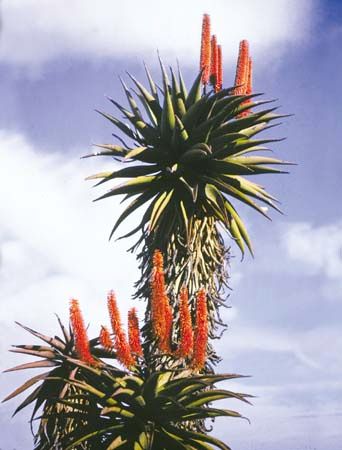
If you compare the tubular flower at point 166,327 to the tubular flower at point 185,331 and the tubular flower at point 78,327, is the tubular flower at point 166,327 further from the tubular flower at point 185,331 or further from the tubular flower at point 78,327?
the tubular flower at point 78,327

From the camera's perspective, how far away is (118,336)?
14414 millimetres

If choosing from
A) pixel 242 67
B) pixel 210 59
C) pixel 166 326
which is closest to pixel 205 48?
pixel 210 59

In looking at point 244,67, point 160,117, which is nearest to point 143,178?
point 160,117

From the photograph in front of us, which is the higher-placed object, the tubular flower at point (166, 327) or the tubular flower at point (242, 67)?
the tubular flower at point (242, 67)

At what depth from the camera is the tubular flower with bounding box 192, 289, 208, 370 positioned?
1478 cm

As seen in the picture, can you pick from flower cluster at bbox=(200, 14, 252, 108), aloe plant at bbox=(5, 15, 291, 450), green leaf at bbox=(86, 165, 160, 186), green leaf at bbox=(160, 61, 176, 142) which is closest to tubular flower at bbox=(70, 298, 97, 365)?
aloe plant at bbox=(5, 15, 291, 450)

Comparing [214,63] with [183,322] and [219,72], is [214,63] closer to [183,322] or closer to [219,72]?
[219,72]

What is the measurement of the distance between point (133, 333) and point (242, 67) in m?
6.28

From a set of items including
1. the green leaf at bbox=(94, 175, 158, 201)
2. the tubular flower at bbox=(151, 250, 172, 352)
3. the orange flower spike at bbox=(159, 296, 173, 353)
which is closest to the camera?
the tubular flower at bbox=(151, 250, 172, 352)

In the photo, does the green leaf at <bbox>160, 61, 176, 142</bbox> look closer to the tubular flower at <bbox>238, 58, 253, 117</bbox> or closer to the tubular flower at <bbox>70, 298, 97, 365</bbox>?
the tubular flower at <bbox>238, 58, 253, 117</bbox>

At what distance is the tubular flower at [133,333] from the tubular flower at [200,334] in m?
0.96

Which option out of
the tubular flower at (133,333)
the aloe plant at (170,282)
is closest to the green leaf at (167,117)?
the aloe plant at (170,282)

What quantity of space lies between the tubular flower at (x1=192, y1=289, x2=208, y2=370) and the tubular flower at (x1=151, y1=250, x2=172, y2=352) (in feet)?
1.68

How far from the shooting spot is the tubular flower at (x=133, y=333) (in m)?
14.6
